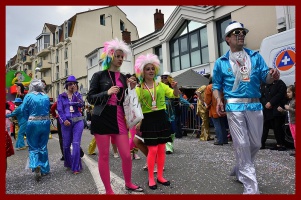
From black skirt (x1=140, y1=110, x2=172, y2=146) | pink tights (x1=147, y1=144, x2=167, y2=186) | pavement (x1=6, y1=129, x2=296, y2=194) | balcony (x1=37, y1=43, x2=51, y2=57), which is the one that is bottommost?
Answer: pavement (x1=6, y1=129, x2=296, y2=194)

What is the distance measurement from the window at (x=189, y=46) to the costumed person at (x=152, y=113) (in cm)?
1222

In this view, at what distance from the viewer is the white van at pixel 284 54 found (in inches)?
227

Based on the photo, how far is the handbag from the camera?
328 cm

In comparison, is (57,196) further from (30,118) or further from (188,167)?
(188,167)

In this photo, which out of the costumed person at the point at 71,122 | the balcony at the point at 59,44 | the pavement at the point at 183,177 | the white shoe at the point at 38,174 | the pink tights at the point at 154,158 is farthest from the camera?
the balcony at the point at 59,44

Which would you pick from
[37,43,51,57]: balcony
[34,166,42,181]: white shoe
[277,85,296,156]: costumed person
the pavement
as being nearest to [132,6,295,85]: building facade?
[277,85,296,156]: costumed person

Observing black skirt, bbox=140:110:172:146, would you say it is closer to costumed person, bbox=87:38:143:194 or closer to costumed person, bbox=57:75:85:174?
costumed person, bbox=87:38:143:194

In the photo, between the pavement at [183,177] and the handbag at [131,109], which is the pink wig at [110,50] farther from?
the pavement at [183,177]

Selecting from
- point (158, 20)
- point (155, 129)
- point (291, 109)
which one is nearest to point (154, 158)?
point (155, 129)

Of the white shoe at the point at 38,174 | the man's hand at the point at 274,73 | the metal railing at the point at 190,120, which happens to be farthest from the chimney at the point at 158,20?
the man's hand at the point at 274,73

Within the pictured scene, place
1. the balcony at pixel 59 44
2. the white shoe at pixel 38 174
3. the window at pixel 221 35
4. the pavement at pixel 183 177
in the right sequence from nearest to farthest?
the pavement at pixel 183 177 → the white shoe at pixel 38 174 → the window at pixel 221 35 → the balcony at pixel 59 44

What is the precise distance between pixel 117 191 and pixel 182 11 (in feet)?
49.7

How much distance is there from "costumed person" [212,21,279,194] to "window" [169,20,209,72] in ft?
40.8

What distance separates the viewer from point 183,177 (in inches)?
157
